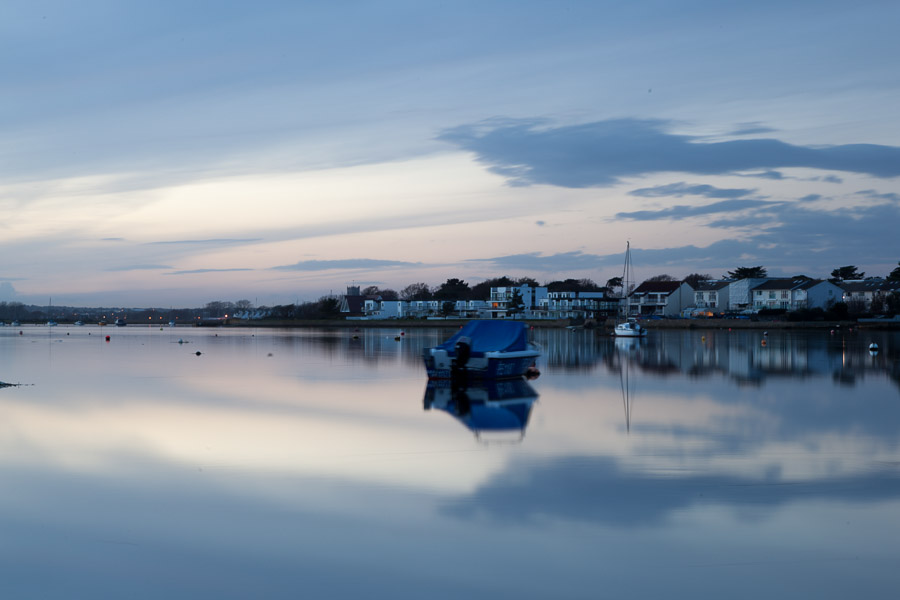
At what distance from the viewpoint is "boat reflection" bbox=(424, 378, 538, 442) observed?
49.6 ft

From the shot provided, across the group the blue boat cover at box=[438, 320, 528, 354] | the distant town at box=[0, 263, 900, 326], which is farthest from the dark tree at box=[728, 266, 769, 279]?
the blue boat cover at box=[438, 320, 528, 354]

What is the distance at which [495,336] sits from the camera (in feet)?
84.1

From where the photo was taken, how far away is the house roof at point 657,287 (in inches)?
4072

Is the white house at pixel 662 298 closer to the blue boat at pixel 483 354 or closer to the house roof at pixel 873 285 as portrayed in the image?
the house roof at pixel 873 285

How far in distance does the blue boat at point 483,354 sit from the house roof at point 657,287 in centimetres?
8164

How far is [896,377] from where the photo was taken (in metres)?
26.7

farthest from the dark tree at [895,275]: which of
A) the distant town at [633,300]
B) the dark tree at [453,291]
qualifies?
the dark tree at [453,291]

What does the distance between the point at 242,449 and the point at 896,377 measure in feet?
75.8

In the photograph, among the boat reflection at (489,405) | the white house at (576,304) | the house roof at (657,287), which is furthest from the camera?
the white house at (576,304)

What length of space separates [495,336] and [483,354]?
1784 mm

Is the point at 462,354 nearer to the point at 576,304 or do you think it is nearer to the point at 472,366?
the point at 472,366

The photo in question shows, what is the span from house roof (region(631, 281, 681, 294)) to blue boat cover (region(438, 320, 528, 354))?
81.8m

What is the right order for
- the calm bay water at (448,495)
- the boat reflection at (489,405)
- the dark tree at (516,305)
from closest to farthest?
the calm bay water at (448,495), the boat reflection at (489,405), the dark tree at (516,305)

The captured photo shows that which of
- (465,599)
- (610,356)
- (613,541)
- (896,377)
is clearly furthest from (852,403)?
(610,356)
